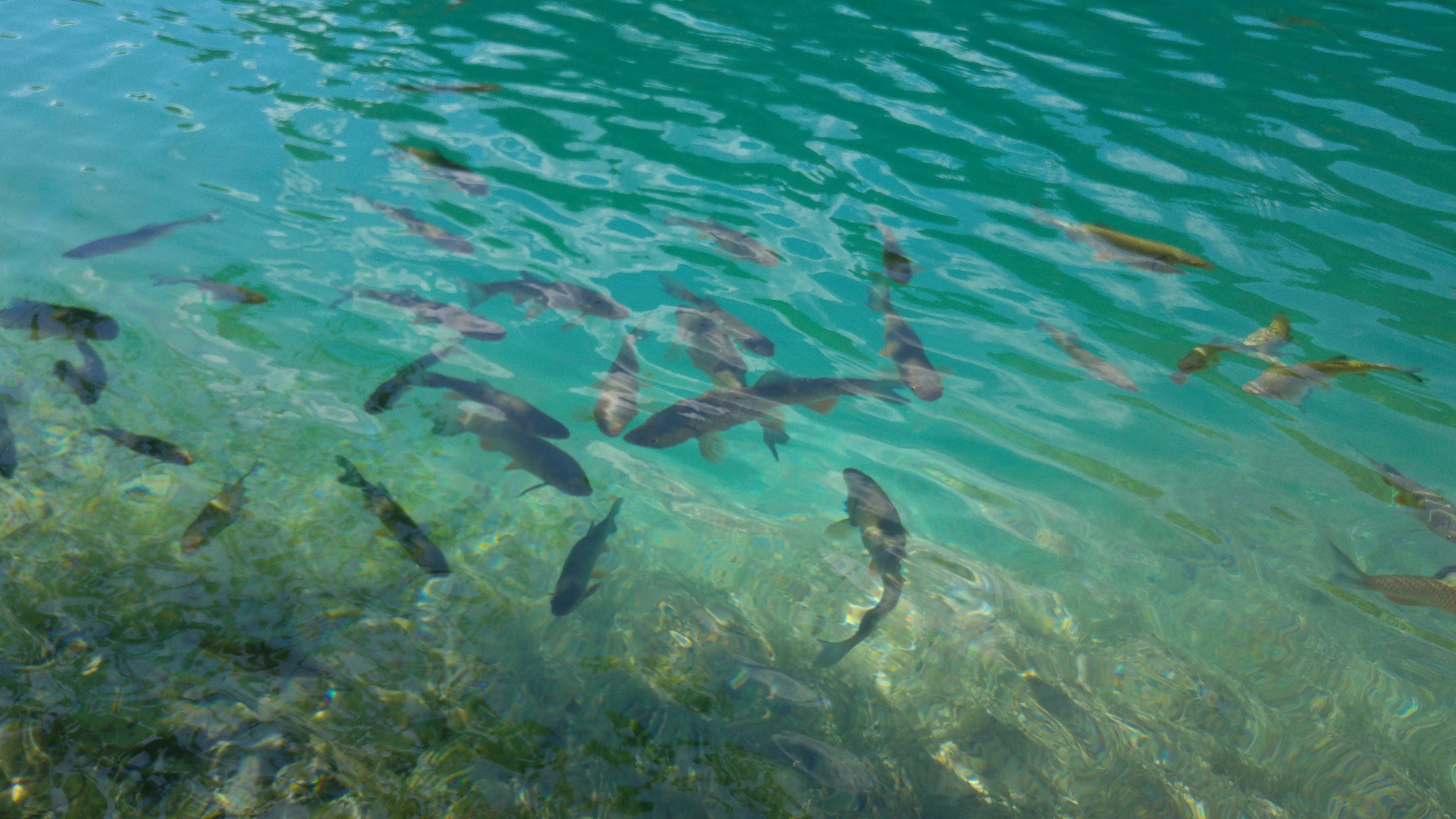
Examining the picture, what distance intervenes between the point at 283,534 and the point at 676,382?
280 cm

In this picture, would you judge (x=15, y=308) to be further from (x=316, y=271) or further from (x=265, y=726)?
(x=265, y=726)

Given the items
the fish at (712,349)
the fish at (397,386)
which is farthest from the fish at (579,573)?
the fish at (397,386)

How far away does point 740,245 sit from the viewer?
5965 mm

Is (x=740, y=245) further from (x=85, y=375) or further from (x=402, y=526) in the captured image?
(x=85, y=375)

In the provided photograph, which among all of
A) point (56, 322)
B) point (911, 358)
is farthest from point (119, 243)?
point (911, 358)

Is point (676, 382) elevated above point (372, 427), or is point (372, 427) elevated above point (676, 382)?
point (676, 382)

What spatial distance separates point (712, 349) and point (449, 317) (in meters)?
2.06

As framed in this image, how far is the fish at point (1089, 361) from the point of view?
5.70 meters

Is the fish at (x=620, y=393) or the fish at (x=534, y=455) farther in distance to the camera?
the fish at (x=620, y=393)

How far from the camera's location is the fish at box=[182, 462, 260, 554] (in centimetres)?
372

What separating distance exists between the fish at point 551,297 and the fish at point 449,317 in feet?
0.57

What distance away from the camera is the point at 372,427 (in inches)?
201

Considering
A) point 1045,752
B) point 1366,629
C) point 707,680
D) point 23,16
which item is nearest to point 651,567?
point 707,680

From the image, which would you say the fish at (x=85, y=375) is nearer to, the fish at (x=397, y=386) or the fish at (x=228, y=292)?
the fish at (x=228, y=292)
